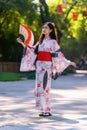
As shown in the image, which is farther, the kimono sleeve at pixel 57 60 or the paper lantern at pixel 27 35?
A: the paper lantern at pixel 27 35

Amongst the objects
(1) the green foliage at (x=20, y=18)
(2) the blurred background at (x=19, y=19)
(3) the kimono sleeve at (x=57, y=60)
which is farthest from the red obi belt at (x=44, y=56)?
(1) the green foliage at (x=20, y=18)

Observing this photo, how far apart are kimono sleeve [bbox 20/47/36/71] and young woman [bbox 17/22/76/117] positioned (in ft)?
0.33

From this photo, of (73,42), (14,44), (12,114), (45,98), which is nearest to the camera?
(45,98)

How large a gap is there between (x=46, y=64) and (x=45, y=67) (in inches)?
2.4

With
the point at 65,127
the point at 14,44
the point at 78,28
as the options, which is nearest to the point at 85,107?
the point at 65,127

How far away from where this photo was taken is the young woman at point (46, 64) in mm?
8836

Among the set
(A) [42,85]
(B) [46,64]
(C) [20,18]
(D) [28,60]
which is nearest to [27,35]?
(D) [28,60]

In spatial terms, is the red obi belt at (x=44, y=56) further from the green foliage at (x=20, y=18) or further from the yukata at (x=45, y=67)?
the green foliage at (x=20, y=18)

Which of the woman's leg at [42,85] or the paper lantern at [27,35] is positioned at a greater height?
the paper lantern at [27,35]

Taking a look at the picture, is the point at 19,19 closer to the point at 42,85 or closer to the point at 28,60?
the point at 28,60

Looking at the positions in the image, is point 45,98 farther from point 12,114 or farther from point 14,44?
point 14,44

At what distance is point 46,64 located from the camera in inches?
348

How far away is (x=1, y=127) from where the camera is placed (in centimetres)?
769

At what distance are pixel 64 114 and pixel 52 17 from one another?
28.8m
